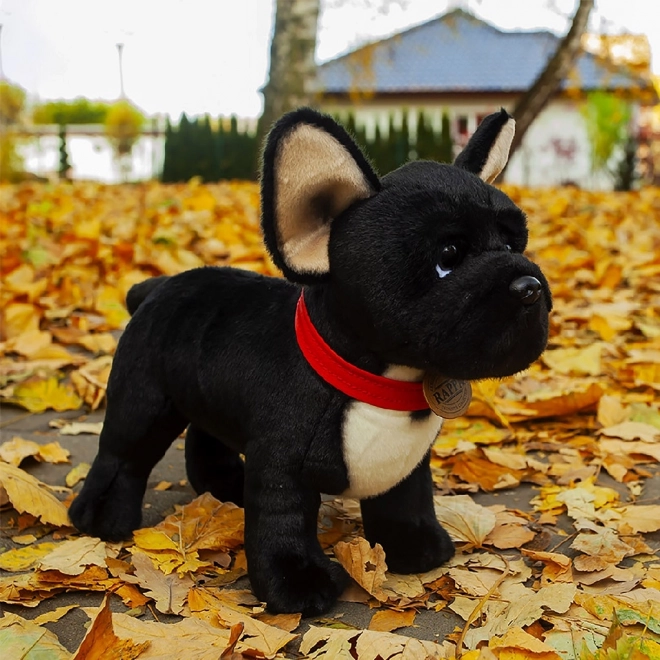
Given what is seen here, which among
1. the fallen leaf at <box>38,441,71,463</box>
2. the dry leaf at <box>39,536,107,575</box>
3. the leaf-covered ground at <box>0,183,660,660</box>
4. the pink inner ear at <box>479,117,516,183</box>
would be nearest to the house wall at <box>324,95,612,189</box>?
the leaf-covered ground at <box>0,183,660,660</box>

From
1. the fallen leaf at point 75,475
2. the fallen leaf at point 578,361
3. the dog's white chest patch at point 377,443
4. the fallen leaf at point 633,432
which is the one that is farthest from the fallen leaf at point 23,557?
the fallen leaf at point 578,361

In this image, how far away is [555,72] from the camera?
224 inches

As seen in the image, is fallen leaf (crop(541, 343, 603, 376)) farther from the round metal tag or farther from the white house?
the white house

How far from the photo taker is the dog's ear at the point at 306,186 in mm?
1291

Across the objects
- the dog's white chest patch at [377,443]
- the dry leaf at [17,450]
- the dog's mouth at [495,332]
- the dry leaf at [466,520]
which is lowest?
the dry leaf at [17,450]

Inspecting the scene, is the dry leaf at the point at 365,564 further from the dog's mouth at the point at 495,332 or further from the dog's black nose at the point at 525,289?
the dog's black nose at the point at 525,289

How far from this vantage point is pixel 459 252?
129 centimetres

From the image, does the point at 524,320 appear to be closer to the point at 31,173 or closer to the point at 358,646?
the point at 358,646

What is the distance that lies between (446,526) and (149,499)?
738 millimetres

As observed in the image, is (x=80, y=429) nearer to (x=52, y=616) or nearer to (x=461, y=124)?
(x=52, y=616)

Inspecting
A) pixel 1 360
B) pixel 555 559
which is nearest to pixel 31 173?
pixel 1 360

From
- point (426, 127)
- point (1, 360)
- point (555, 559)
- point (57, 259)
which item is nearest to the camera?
point (555, 559)

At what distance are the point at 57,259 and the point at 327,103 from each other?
66.3 ft

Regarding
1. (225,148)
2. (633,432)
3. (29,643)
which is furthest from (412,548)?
(225,148)
